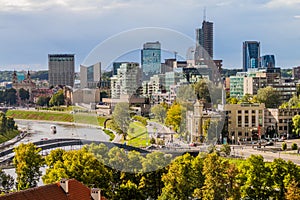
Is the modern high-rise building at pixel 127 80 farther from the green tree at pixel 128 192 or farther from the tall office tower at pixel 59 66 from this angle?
the tall office tower at pixel 59 66

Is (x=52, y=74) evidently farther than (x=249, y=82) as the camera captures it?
Yes

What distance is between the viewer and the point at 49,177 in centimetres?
1608

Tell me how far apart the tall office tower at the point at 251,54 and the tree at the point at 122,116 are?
10016 centimetres

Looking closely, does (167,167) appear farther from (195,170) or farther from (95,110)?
(95,110)

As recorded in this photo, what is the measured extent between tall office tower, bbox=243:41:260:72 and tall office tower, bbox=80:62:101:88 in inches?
3854

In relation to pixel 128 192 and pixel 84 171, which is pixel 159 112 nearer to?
pixel 128 192

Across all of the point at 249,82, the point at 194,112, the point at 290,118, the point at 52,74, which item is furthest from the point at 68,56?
the point at 194,112

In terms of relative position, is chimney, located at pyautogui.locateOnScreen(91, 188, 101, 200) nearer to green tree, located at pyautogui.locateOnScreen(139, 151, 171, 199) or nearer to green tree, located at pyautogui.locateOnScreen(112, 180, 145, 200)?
green tree, located at pyautogui.locateOnScreen(112, 180, 145, 200)

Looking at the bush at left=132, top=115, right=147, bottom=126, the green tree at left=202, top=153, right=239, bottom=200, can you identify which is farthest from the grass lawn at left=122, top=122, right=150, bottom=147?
the green tree at left=202, top=153, right=239, bottom=200

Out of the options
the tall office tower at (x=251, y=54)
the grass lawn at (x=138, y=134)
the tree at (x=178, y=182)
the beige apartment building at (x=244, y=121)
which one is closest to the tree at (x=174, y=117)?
the grass lawn at (x=138, y=134)

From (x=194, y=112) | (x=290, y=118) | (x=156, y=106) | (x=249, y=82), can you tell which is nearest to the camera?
(x=156, y=106)

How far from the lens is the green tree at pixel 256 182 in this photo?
16.2 meters

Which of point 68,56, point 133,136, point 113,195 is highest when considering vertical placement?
point 68,56

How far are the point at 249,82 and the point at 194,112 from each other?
39.8 metres
